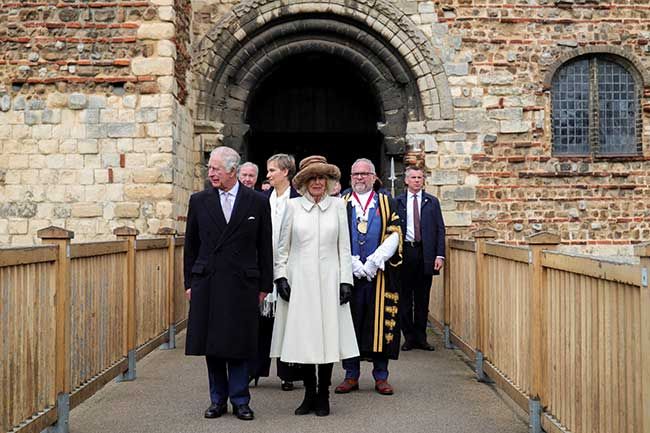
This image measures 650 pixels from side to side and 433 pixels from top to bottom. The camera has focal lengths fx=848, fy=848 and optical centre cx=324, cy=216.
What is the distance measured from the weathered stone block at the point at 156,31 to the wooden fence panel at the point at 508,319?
6005 mm

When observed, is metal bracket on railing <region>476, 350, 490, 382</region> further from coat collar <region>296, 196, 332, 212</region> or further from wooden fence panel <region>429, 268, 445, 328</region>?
wooden fence panel <region>429, 268, 445, 328</region>

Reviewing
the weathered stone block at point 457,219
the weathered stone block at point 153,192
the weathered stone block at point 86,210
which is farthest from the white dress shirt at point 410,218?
the weathered stone block at point 86,210

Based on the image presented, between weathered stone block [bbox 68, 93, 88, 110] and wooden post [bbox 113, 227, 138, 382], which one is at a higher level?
weathered stone block [bbox 68, 93, 88, 110]

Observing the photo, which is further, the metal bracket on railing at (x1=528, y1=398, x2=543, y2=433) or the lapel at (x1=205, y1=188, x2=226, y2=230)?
the lapel at (x1=205, y1=188, x2=226, y2=230)

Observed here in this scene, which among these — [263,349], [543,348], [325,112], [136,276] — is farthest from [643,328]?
[325,112]

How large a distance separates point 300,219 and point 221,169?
0.67 m

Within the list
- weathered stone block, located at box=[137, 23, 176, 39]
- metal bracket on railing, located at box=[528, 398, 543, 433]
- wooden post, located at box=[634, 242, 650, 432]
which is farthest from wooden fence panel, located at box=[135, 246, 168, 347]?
wooden post, located at box=[634, 242, 650, 432]

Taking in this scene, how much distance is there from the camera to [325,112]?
15.3 meters

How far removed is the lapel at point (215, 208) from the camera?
235 inches

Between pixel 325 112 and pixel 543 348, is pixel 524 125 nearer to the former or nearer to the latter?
pixel 325 112

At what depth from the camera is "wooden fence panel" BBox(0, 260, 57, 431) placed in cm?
448

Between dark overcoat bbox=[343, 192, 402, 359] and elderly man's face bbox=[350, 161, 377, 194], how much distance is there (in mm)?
222

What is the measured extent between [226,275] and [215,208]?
0.49 meters

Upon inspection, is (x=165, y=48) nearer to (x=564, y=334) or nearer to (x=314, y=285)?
(x=314, y=285)
